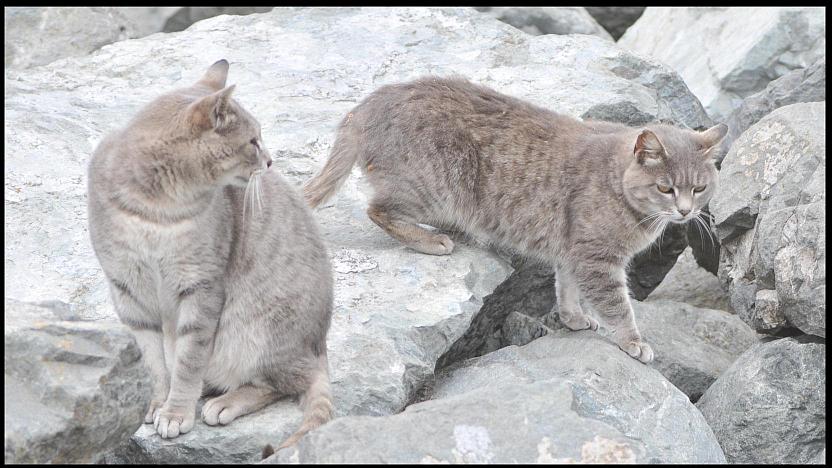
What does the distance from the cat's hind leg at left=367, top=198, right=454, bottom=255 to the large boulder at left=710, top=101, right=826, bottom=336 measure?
1786mm

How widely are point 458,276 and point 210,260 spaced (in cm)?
188

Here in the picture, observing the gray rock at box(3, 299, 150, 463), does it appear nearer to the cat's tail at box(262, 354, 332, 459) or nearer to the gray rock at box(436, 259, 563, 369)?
the cat's tail at box(262, 354, 332, 459)

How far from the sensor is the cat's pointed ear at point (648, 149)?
563 cm

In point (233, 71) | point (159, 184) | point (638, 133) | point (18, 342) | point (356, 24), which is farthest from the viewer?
point (356, 24)

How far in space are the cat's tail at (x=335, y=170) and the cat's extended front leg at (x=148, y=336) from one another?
1806 millimetres

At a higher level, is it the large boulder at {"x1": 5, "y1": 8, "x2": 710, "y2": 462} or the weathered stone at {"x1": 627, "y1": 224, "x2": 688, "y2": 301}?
the large boulder at {"x1": 5, "y1": 8, "x2": 710, "y2": 462}

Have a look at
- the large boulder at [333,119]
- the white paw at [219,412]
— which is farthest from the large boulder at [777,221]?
the white paw at [219,412]

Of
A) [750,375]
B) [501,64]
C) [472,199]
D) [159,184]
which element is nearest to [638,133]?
[472,199]

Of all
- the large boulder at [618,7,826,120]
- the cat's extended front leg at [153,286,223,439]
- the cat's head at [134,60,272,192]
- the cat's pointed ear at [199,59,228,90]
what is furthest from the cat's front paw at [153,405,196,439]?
the large boulder at [618,7,826,120]

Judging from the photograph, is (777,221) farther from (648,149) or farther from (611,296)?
(611,296)

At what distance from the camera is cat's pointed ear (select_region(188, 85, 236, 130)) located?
419 cm

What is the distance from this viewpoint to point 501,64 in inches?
313
